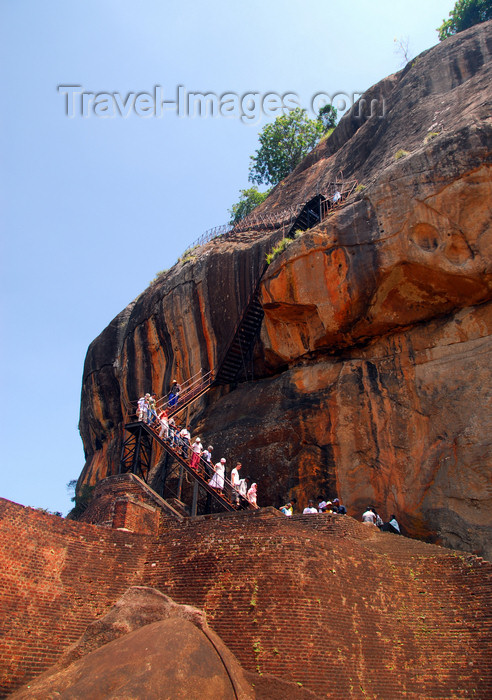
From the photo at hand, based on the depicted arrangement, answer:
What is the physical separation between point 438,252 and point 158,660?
12274 millimetres

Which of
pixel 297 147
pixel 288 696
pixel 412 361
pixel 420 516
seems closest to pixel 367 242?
pixel 412 361

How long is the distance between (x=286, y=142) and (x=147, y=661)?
37.1 m

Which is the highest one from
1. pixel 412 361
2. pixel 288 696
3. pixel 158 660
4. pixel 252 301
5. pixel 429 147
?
pixel 429 147

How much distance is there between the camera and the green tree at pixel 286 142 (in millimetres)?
39938

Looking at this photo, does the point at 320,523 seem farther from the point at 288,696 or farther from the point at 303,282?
the point at 303,282

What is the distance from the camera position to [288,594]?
10.4 m

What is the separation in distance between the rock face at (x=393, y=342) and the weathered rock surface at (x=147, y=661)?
764 cm

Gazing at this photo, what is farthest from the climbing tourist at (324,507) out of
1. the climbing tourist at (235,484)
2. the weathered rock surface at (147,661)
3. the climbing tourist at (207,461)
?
the weathered rock surface at (147,661)

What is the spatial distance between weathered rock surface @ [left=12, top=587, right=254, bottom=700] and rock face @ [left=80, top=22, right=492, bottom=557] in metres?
7.64

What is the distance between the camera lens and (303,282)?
18.3 meters

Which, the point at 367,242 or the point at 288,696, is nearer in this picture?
Result: the point at 288,696

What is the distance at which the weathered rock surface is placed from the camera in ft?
24.9

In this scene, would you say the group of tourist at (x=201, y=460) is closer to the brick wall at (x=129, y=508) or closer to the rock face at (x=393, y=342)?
the rock face at (x=393, y=342)

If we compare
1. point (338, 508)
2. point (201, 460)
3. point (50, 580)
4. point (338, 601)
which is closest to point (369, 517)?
point (338, 508)
